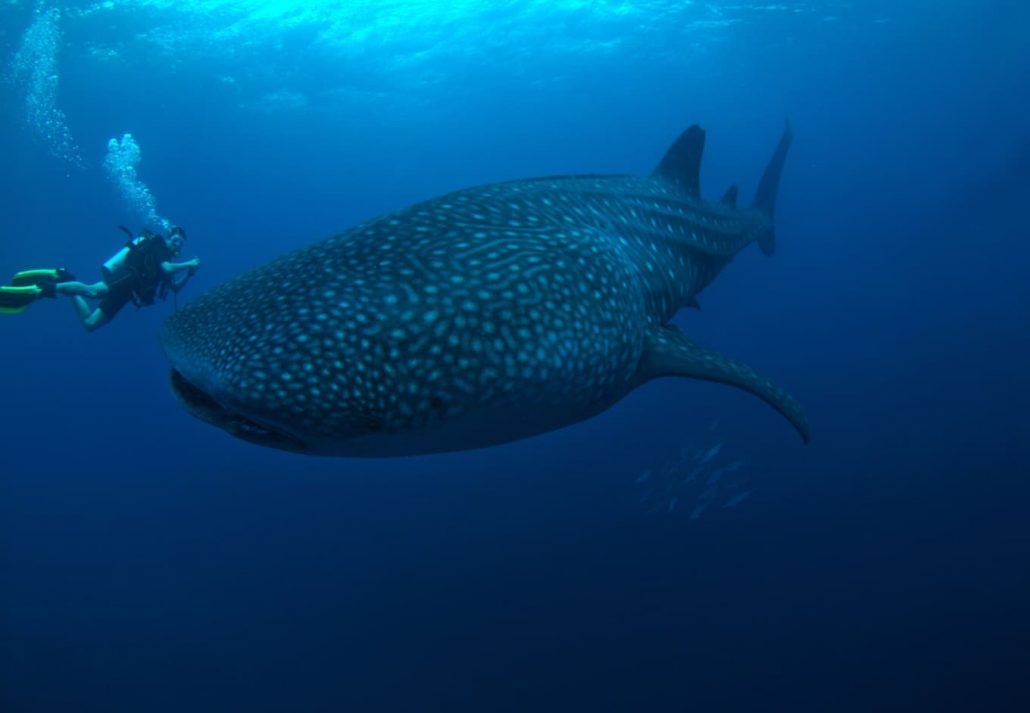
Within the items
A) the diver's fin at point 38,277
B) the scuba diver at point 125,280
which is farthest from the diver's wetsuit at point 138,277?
the diver's fin at point 38,277

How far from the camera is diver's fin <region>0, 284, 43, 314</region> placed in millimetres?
9945

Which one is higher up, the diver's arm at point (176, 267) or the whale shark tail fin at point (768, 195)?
the whale shark tail fin at point (768, 195)

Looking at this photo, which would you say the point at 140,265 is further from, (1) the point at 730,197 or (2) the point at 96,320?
(1) the point at 730,197

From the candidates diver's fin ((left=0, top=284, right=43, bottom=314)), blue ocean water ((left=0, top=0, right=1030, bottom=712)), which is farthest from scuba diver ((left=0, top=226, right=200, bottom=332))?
blue ocean water ((left=0, top=0, right=1030, bottom=712))

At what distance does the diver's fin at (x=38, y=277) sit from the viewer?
33.7ft

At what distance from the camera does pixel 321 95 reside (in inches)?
1864

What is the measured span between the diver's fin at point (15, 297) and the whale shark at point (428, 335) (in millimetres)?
9266

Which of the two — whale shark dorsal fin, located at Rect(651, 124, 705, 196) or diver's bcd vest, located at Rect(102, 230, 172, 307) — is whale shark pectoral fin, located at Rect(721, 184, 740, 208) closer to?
whale shark dorsal fin, located at Rect(651, 124, 705, 196)

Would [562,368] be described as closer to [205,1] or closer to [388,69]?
[205,1]

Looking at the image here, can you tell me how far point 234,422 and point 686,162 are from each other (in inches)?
233

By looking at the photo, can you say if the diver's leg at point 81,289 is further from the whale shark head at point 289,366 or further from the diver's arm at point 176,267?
the whale shark head at point 289,366

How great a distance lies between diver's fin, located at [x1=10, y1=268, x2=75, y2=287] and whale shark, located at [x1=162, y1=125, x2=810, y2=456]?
9551 millimetres

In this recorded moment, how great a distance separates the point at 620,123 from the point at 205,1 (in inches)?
1977

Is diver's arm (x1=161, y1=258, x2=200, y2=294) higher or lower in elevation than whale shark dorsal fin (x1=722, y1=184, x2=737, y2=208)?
lower
